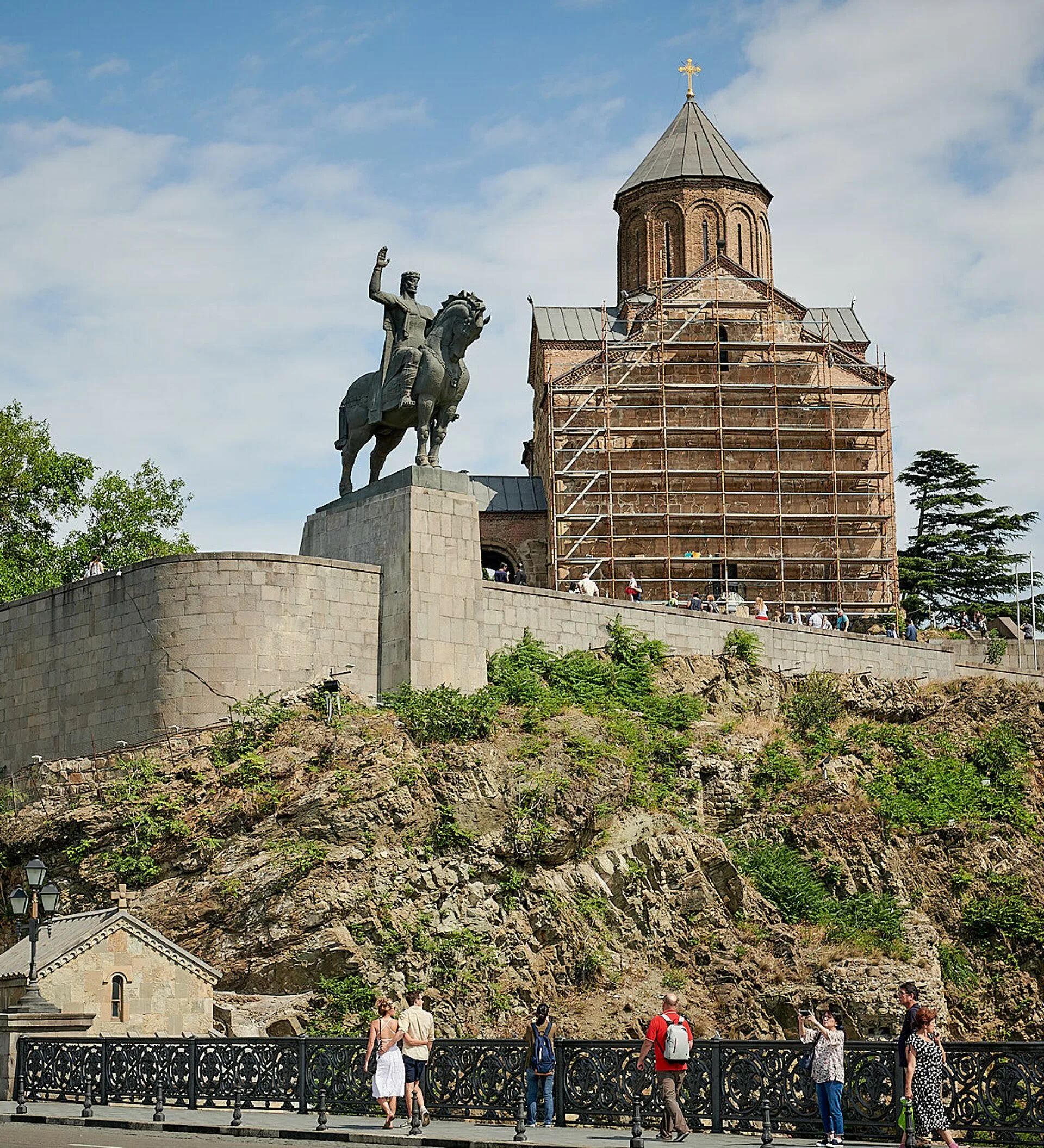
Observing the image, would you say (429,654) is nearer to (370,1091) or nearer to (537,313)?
(370,1091)

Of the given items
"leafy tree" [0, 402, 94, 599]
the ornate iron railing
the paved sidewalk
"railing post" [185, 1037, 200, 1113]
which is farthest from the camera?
"leafy tree" [0, 402, 94, 599]

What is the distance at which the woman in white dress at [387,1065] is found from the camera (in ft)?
51.5

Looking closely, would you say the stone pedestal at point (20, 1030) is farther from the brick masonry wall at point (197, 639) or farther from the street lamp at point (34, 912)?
the brick masonry wall at point (197, 639)

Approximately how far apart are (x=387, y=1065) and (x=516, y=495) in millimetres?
38520

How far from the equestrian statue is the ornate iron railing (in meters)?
12.5

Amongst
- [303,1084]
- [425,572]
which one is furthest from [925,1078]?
[425,572]

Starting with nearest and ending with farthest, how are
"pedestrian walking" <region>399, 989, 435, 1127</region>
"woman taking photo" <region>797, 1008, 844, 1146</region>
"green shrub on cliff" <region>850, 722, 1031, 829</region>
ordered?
1. "woman taking photo" <region>797, 1008, 844, 1146</region>
2. "pedestrian walking" <region>399, 989, 435, 1127</region>
3. "green shrub on cliff" <region>850, 722, 1031, 829</region>

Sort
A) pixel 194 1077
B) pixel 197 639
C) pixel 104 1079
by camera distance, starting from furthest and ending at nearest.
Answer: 1. pixel 197 639
2. pixel 104 1079
3. pixel 194 1077

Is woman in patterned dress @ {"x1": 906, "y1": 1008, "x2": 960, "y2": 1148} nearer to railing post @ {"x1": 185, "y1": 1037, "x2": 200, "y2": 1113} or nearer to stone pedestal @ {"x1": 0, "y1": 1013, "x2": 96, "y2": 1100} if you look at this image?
railing post @ {"x1": 185, "y1": 1037, "x2": 200, "y2": 1113}

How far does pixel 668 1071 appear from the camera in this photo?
14.9 meters

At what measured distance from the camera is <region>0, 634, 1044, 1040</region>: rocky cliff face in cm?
2283

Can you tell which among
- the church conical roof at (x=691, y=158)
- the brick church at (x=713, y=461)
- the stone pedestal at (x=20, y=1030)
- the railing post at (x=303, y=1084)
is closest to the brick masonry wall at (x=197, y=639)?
the stone pedestal at (x=20, y=1030)

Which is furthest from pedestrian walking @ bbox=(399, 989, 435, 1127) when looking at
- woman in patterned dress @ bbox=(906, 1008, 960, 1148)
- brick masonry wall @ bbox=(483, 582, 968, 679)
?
brick masonry wall @ bbox=(483, 582, 968, 679)

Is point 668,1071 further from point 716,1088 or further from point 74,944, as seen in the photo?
point 74,944
